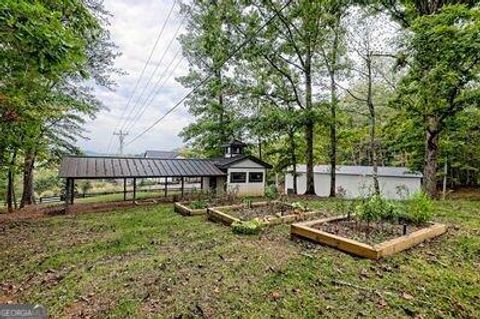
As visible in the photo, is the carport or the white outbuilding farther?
the white outbuilding

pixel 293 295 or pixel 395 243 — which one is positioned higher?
pixel 395 243

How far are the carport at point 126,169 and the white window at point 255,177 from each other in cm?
213

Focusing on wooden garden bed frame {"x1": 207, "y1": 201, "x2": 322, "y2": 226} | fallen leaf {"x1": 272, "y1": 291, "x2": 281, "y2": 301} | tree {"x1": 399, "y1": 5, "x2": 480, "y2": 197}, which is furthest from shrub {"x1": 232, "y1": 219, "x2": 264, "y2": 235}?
tree {"x1": 399, "y1": 5, "x2": 480, "y2": 197}

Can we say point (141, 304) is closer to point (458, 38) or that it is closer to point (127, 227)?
point (127, 227)

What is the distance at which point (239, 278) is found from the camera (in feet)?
11.9

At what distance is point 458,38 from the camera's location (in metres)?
6.39

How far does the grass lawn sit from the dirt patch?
0.43 m

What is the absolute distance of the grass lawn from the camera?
9.76ft

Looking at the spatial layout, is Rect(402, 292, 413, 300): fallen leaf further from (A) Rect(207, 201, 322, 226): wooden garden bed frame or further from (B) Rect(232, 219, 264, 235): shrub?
(A) Rect(207, 201, 322, 226): wooden garden bed frame

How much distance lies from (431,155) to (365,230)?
6.75 metres

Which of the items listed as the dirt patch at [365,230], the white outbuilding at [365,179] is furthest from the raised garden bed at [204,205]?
the white outbuilding at [365,179]

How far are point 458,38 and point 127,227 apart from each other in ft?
32.7

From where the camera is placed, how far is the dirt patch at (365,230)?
455cm

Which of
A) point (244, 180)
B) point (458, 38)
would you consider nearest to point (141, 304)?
point (458, 38)
